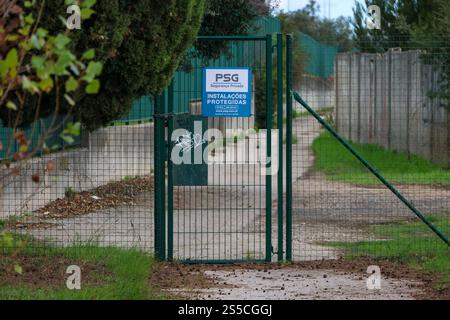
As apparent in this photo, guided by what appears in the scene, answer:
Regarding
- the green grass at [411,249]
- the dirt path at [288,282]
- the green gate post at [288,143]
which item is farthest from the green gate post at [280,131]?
the green grass at [411,249]

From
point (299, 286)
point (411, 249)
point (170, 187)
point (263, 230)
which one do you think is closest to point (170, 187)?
point (170, 187)

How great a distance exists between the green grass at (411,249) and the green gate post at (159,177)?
1.99m

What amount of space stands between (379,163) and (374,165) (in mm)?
99

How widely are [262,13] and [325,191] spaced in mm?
3239

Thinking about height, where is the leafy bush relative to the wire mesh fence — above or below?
above

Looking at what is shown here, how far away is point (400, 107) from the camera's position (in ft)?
65.6

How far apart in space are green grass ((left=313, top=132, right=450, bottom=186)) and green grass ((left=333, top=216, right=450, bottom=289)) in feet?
12.5

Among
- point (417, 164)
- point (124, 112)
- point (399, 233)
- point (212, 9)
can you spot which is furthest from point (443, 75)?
point (124, 112)

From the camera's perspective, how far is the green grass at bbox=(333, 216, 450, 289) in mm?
10438

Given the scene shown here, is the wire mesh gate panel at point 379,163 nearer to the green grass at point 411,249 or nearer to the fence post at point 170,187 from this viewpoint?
the green grass at point 411,249

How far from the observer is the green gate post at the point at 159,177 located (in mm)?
10719

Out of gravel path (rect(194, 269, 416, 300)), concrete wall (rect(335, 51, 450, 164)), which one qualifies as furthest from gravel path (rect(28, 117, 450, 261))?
concrete wall (rect(335, 51, 450, 164))

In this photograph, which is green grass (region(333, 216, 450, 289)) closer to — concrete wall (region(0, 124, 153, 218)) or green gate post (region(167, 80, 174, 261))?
green gate post (region(167, 80, 174, 261))

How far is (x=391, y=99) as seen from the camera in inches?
785
